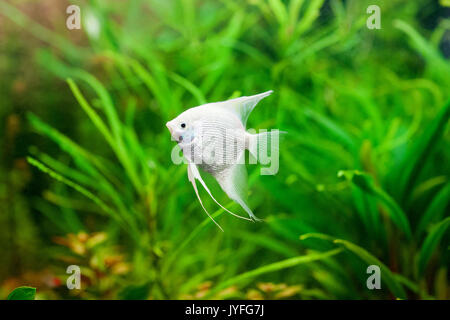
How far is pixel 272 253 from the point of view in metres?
1.74

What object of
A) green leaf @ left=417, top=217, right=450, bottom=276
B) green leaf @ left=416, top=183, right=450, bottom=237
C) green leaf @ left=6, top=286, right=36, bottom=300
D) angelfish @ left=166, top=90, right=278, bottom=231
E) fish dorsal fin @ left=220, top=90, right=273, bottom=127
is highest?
fish dorsal fin @ left=220, top=90, right=273, bottom=127

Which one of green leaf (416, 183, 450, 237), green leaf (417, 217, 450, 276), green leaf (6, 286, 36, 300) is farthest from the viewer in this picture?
green leaf (416, 183, 450, 237)

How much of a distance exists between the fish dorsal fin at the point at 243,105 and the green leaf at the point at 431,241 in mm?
674

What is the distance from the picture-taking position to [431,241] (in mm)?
1177

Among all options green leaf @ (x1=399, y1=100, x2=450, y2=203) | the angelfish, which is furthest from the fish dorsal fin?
green leaf @ (x1=399, y1=100, x2=450, y2=203)

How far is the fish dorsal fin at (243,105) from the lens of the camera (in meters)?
0.93

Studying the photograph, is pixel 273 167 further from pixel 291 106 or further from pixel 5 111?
pixel 5 111

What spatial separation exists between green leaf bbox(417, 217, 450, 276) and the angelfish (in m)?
0.65

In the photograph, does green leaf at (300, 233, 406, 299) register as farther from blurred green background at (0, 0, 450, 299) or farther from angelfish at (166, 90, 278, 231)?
angelfish at (166, 90, 278, 231)

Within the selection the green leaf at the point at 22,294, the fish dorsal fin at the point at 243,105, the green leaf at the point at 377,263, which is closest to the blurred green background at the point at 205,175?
the green leaf at the point at 377,263

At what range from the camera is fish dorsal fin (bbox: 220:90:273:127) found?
0.93 metres

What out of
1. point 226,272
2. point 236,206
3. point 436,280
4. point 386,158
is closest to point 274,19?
point 386,158

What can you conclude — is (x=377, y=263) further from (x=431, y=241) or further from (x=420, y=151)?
(x=420, y=151)

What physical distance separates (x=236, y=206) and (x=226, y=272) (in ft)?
2.28
